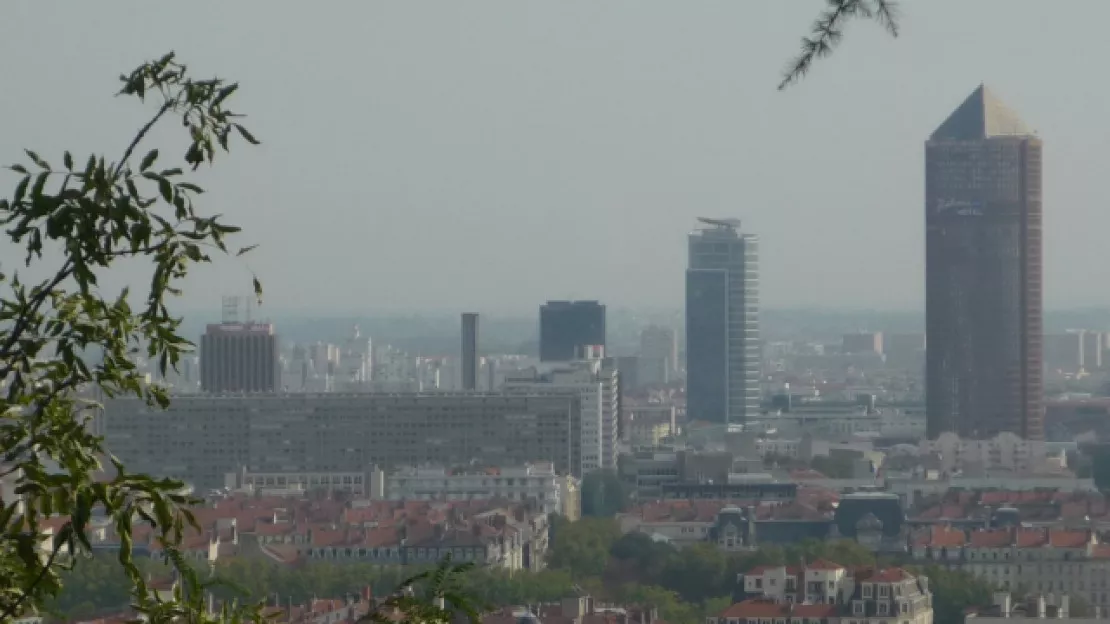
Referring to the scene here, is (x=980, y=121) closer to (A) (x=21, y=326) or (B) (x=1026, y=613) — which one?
(B) (x=1026, y=613)

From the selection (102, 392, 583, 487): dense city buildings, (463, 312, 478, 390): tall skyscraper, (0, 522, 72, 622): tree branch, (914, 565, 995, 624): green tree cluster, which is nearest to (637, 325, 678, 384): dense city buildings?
(463, 312, 478, 390): tall skyscraper

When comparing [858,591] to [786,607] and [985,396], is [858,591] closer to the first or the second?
[786,607]

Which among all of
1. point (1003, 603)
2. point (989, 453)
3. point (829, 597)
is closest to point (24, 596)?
point (1003, 603)

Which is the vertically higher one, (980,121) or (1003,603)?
(980,121)

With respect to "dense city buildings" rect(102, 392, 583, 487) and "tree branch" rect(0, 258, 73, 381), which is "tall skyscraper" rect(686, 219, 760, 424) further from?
"tree branch" rect(0, 258, 73, 381)

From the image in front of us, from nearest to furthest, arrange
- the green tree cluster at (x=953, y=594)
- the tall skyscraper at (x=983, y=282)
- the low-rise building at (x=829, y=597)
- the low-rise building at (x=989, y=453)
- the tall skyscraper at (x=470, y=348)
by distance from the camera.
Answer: the low-rise building at (x=829, y=597) → the green tree cluster at (x=953, y=594) → the low-rise building at (x=989, y=453) → the tall skyscraper at (x=983, y=282) → the tall skyscraper at (x=470, y=348)

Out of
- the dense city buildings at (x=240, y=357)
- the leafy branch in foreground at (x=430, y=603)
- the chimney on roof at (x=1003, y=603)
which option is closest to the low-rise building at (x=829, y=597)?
the chimney on roof at (x=1003, y=603)

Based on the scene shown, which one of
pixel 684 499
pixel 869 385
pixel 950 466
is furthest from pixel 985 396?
pixel 869 385

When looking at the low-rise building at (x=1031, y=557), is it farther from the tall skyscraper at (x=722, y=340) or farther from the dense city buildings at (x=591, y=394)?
the tall skyscraper at (x=722, y=340)
